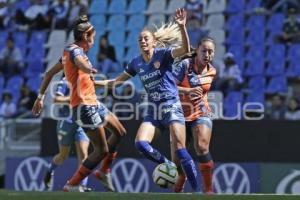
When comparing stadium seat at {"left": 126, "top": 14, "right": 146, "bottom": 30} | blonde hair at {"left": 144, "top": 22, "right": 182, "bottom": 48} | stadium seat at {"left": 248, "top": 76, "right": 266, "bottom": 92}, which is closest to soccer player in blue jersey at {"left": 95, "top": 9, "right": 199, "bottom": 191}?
blonde hair at {"left": 144, "top": 22, "right": 182, "bottom": 48}

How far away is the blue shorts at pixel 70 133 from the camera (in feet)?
49.3

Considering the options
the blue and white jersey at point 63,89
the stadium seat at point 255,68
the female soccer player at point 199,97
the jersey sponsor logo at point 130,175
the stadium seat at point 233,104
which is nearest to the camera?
the female soccer player at point 199,97

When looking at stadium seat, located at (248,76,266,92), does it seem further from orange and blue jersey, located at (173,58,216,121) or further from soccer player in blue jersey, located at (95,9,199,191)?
soccer player in blue jersey, located at (95,9,199,191)

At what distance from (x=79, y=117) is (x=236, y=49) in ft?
31.0

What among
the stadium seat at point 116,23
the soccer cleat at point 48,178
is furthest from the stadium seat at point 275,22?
the soccer cleat at point 48,178

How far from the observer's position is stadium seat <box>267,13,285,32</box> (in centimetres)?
2067

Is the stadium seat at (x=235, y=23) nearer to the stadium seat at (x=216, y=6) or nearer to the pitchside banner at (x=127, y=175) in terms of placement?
the stadium seat at (x=216, y=6)

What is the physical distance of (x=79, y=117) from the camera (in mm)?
11891

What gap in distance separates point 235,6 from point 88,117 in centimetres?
1037

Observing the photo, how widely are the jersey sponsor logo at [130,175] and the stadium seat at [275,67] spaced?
193 inches

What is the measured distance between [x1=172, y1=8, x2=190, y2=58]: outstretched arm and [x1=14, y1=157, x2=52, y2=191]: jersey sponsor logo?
5.88 metres

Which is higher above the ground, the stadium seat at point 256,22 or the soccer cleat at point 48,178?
the stadium seat at point 256,22

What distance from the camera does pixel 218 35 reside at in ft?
69.5

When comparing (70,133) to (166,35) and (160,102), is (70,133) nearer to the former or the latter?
(166,35)
